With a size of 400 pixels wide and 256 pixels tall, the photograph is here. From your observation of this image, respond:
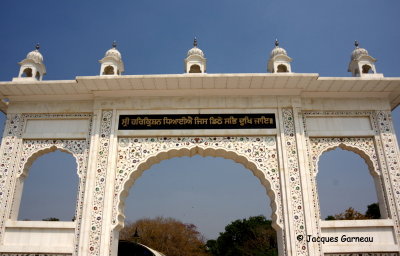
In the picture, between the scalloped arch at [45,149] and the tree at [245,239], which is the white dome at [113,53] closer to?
the scalloped arch at [45,149]

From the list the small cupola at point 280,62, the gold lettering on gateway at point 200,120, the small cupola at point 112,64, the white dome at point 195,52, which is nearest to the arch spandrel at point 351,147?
the small cupola at point 280,62

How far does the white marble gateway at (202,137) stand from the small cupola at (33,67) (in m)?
0.04

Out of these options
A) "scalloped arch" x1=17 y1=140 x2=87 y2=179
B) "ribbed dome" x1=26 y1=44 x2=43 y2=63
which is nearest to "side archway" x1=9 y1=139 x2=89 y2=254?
"scalloped arch" x1=17 y1=140 x2=87 y2=179

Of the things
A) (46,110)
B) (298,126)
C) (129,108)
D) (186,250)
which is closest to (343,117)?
(298,126)

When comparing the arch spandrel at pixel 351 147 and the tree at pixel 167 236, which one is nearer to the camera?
the arch spandrel at pixel 351 147

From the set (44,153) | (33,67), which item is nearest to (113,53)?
Result: (33,67)

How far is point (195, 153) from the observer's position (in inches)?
270

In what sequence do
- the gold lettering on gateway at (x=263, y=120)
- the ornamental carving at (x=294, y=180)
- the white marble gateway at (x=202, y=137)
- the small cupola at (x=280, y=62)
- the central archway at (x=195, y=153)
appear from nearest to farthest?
the ornamental carving at (x=294, y=180) → the white marble gateway at (x=202, y=137) → the central archway at (x=195, y=153) → the gold lettering on gateway at (x=263, y=120) → the small cupola at (x=280, y=62)

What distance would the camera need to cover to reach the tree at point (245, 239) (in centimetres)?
2225

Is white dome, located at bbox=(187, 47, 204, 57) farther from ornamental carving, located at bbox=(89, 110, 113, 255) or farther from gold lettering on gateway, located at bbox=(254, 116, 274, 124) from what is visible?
ornamental carving, located at bbox=(89, 110, 113, 255)

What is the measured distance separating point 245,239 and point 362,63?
19157 mm

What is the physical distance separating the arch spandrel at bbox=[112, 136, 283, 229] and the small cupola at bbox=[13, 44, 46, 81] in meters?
2.70

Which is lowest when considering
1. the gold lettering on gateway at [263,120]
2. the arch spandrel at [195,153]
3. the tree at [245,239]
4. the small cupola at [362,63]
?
the tree at [245,239]

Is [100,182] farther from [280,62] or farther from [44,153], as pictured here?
[280,62]
